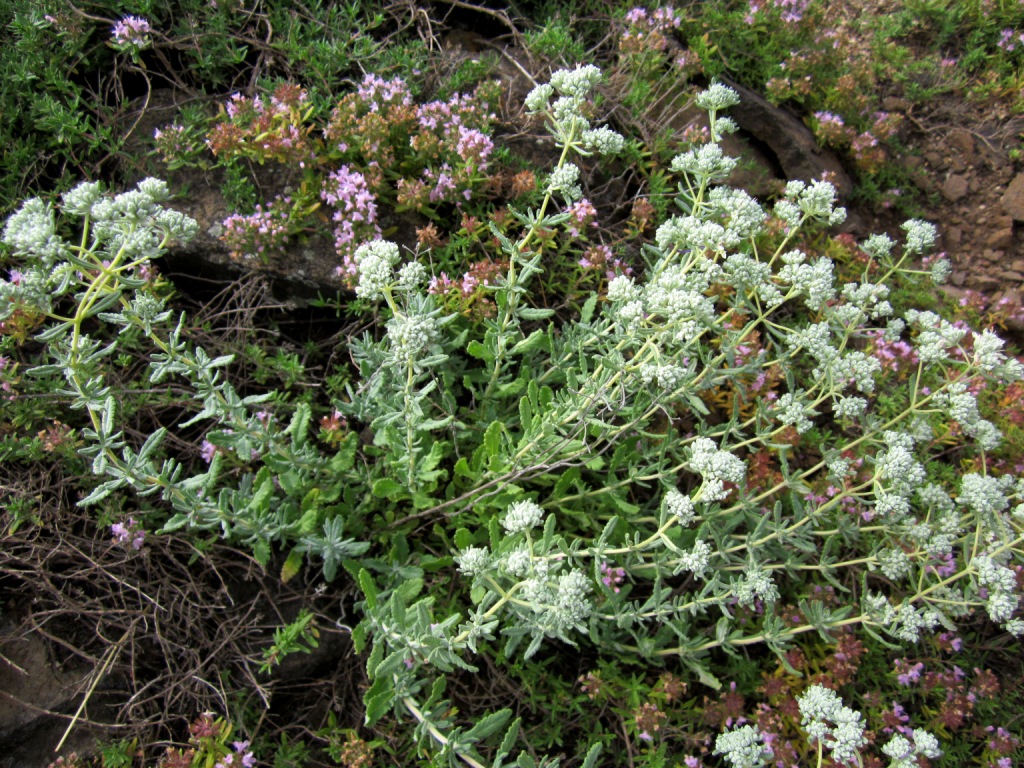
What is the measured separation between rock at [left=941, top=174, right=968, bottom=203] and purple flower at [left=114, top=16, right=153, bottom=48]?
598 centimetres

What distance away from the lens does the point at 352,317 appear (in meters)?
4.29

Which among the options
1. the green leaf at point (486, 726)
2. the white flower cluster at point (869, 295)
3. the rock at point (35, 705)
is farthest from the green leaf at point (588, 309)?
the rock at point (35, 705)

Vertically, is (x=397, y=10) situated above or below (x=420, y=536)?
above

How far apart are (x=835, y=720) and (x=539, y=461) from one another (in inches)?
63.8

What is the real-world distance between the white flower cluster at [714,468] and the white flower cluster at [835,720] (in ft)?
3.17

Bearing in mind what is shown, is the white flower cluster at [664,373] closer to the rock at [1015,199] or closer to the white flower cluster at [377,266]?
the white flower cluster at [377,266]

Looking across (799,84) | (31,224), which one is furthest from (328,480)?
(799,84)

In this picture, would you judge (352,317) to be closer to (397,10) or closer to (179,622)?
(179,622)

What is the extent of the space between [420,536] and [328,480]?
60 cm

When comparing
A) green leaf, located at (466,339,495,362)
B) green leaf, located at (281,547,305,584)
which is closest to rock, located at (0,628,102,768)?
green leaf, located at (281,547,305,584)

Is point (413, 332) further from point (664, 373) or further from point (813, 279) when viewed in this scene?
point (813, 279)

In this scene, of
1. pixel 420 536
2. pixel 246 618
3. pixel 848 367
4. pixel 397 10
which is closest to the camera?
pixel 848 367

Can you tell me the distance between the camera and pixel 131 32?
412 centimetres

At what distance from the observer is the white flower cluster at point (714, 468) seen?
2.72 m
